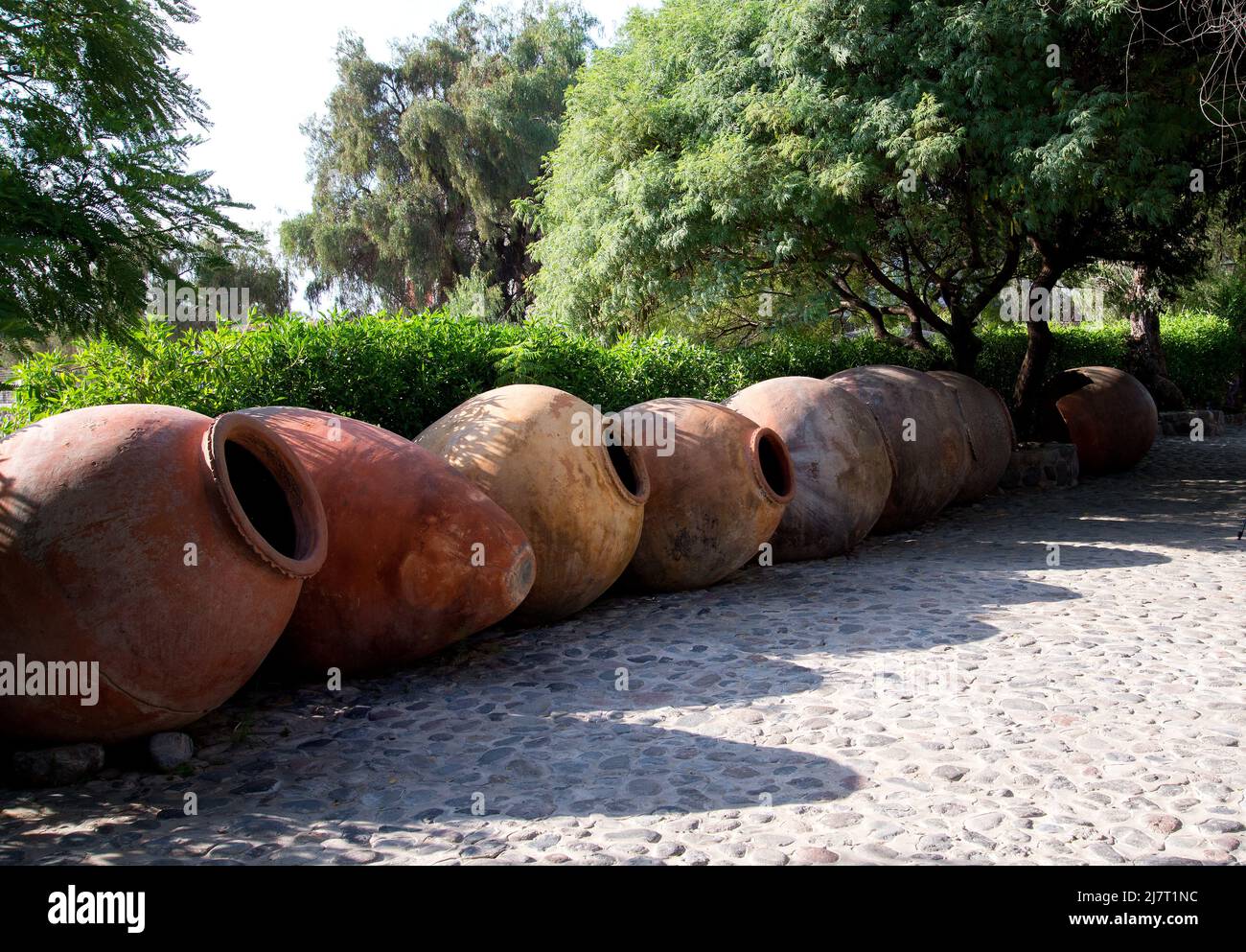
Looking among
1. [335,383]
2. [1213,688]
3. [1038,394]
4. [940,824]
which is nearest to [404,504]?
[335,383]

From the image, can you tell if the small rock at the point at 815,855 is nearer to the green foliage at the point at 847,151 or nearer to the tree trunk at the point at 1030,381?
the green foliage at the point at 847,151

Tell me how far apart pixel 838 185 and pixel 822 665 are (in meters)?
6.29

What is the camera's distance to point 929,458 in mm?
10188

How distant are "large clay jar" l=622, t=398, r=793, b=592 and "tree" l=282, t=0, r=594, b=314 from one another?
21065 mm

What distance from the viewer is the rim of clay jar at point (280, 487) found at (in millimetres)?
4098

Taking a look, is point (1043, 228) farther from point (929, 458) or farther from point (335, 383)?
point (335, 383)

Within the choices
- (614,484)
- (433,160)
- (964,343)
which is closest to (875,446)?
(614,484)

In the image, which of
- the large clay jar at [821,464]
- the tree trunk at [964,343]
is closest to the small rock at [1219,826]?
the large clay jar at [821,464]

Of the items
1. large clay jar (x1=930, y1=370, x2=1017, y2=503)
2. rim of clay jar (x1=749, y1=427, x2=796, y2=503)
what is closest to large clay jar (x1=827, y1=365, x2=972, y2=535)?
large clay jar (x1=930, y1=370, x2=1017, y2=503)

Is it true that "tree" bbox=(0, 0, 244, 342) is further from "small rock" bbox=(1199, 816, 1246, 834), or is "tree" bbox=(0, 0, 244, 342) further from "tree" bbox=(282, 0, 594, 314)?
"tree" bbox=(282, 0, 594, 314)

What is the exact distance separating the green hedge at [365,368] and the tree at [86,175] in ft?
1.28

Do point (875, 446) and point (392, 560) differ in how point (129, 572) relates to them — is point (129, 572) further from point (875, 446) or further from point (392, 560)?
point (875, 446)

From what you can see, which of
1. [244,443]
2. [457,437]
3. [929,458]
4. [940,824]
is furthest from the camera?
[929,458]

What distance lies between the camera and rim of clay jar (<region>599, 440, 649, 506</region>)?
656 centimetres
